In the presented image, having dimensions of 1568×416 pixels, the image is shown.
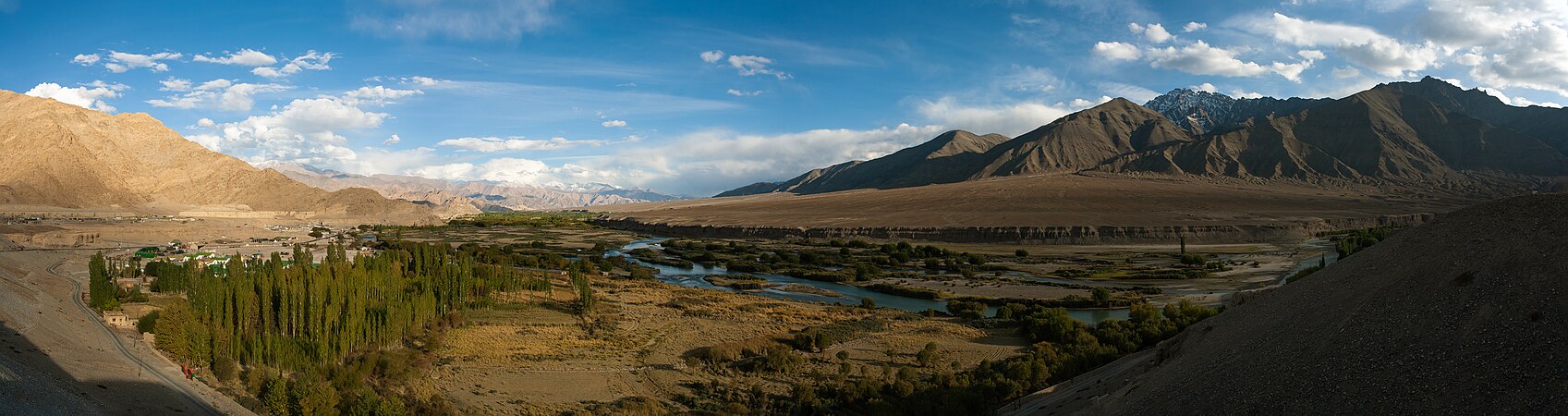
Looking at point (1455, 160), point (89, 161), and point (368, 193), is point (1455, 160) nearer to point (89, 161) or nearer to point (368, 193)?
point (368, 193)

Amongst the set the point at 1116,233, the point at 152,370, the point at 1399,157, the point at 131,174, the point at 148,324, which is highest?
the point at 1399,157

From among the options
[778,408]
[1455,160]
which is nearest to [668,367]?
[778,408]

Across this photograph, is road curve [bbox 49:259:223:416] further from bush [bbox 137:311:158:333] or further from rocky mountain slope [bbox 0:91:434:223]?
rocky mountain slope [bbox 0:91:434:223]

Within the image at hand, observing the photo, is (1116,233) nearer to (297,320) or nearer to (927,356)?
(927,356)

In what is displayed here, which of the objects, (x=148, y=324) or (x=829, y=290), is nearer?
(x=148, y=324)

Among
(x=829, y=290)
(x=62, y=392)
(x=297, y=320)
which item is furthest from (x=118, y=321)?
(x=829, y=290)
